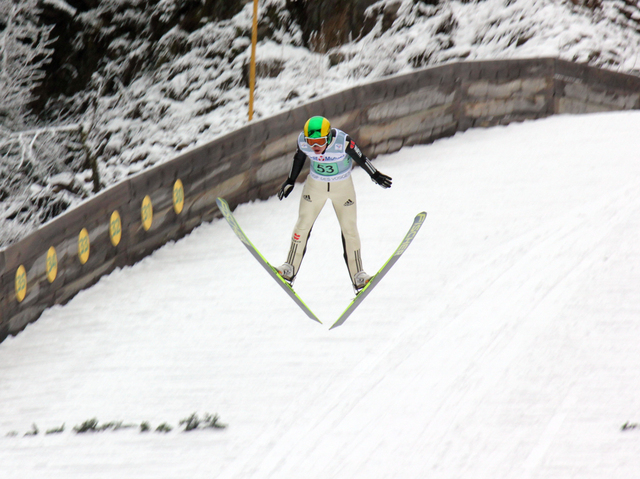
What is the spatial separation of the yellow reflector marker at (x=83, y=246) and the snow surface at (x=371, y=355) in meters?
0.35

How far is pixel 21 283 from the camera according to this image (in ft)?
20.9

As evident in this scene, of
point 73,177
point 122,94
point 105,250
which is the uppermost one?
point 105,250

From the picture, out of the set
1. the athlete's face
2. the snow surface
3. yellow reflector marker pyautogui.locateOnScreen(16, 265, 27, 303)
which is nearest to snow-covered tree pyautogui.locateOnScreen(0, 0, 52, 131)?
the snow surface

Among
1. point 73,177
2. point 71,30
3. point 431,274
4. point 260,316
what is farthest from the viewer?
point 71,30

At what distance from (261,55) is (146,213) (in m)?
10.1

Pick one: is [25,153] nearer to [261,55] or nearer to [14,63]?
[14,63]

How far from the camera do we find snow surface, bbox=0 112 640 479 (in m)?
4.43

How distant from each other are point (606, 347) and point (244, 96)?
12.3 meters

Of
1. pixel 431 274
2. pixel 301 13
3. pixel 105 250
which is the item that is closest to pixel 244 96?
pixel 301 13

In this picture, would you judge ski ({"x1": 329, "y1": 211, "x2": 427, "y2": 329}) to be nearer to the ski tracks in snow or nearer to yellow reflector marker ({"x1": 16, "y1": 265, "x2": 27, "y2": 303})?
the ski tracks in snow

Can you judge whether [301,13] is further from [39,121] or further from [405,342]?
[405,342]

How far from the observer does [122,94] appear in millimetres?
16953

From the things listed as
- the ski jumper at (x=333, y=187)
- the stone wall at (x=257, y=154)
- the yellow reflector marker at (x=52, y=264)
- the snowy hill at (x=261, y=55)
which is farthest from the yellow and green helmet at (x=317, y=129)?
the snowy hill at (x=261, y=55)

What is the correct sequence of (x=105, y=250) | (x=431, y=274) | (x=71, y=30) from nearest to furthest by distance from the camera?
(x=431, y=274), (x=105, y=250), (x=71, y=30)
